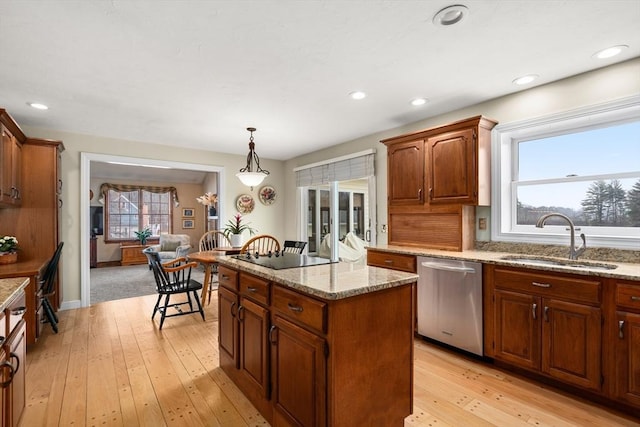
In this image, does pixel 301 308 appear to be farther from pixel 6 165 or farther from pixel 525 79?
pixel 6 165

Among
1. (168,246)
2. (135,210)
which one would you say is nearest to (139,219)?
(135,210)

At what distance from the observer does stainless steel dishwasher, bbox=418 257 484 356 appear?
2674 millimetres

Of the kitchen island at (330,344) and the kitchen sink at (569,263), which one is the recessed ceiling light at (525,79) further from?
the kitchen island at (330,344)

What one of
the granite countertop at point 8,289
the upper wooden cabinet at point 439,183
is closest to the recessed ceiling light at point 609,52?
the upper wooden cabinet at point 439,183

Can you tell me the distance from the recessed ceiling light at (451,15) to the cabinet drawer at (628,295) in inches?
74.2

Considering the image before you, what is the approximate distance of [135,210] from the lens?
8.95 meters

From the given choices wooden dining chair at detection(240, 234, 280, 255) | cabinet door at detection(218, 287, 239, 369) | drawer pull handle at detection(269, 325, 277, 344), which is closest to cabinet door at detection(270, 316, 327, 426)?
drawer pull handle at detection(269, 325, 277, 344)

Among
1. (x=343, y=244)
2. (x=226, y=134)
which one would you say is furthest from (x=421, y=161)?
(x=226, y=134)

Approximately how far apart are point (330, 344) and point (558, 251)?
2364mm

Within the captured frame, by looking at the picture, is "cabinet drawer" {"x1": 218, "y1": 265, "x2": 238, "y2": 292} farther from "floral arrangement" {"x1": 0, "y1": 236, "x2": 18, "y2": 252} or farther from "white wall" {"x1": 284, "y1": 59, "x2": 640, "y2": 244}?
"floral arrangement" {"x1": 0, "y1": 236, "x2": 18, "y2": 252}

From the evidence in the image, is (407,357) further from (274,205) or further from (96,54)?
(274,205)

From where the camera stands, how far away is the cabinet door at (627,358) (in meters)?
1.91

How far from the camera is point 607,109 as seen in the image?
2449 mm

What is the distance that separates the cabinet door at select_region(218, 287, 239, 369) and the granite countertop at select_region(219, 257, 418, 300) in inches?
11.1
